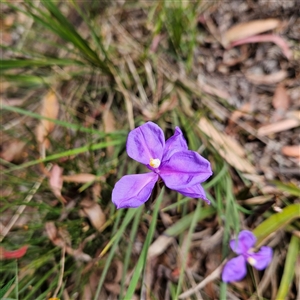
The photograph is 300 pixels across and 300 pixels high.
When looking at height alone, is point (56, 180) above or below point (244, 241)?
above

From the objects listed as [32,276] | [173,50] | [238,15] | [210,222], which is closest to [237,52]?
[238,15]

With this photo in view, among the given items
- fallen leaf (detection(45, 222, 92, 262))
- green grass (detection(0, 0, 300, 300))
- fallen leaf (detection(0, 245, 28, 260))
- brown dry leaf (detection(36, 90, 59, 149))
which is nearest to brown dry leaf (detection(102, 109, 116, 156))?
green grass (detection(0, 0, 300, 300))

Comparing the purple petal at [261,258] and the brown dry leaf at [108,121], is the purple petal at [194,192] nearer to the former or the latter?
the purple petal at [261,258]

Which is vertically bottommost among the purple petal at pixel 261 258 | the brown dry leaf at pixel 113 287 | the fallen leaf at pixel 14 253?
the purple petal at pixel 261 258

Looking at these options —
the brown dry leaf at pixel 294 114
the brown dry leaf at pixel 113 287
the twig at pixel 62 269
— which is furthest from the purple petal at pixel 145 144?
the brown dry leaf at pixel 294 114

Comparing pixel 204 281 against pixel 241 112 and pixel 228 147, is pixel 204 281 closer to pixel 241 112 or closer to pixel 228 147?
pixel 228 147

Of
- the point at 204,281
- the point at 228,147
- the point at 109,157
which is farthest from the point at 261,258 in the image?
the point at 109,157
